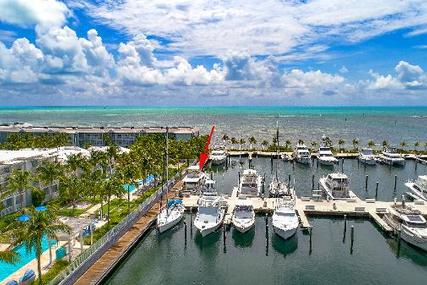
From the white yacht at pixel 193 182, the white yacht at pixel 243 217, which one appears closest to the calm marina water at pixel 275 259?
the white yacht at pixel 243 217

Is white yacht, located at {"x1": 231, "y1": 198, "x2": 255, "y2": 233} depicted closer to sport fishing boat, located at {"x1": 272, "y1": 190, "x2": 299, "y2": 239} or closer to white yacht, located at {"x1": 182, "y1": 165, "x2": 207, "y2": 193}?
sport fishing boat, located at {"x1": 272, "y1": 190, "x2": 299, "y2": 239}

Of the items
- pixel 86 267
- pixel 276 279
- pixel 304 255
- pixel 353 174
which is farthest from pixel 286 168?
pixel 86 267

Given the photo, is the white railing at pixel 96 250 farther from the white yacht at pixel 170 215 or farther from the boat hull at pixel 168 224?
the boat hull at pixel 168 224

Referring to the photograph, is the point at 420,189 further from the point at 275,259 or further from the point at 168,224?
the point at 168,224

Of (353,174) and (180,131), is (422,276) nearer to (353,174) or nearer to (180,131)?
(353,174)

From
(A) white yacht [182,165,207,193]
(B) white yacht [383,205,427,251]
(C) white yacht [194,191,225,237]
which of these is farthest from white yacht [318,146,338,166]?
(C) white yacht [194,191,225,237]

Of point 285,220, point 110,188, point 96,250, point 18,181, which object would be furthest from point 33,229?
point 285,220
